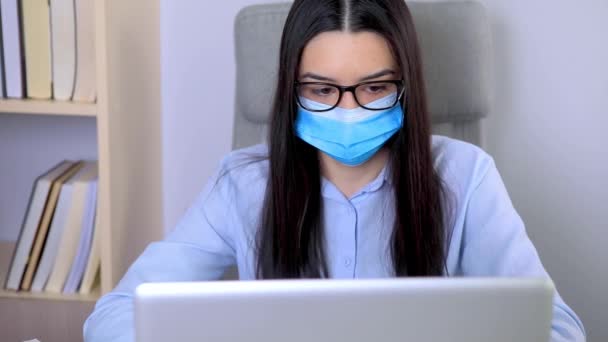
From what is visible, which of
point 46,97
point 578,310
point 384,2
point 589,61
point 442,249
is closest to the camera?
point 384,2

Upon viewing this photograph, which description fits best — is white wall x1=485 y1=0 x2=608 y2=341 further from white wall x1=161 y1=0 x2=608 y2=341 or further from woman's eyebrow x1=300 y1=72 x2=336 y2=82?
woman's eyebrow x1=300 y1=72 x2=336 y2=82

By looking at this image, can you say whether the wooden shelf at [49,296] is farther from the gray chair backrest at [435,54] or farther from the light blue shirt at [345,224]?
the gray chair backrest at [435,54]

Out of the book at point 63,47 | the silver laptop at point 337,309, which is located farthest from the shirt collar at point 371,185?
the silver laptop at point 337,309

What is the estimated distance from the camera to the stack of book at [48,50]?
1410 millimetres

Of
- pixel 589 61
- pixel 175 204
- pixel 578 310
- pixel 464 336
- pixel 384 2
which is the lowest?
pixel 578 310

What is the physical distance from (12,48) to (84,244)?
0.41 metres

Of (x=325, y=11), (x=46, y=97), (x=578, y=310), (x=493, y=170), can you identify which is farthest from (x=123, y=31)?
(x=578, y=310)

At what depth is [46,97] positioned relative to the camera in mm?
1447

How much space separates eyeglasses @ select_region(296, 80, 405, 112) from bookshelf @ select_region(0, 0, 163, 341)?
438mm

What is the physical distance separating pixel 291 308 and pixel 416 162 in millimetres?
641

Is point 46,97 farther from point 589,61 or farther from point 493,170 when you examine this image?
point 589,61

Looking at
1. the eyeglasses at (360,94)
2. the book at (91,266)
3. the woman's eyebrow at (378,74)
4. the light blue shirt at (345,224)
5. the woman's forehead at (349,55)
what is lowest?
the book at (91,266)

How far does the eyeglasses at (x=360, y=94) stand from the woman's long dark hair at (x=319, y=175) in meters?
0.02

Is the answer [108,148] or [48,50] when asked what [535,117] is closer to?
[108,148]
